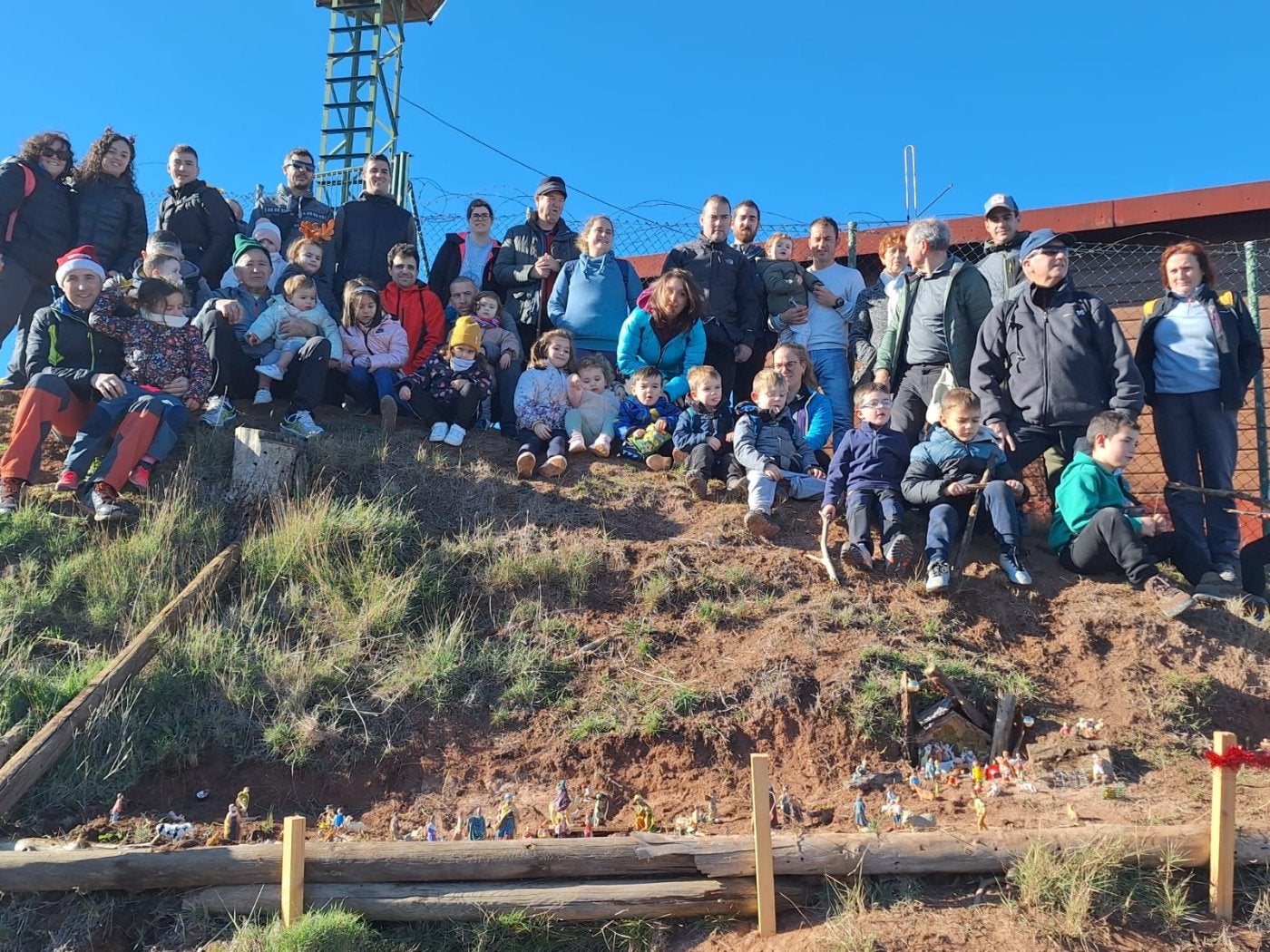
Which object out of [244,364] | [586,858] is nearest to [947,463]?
[586,858]

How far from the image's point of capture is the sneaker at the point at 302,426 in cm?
729

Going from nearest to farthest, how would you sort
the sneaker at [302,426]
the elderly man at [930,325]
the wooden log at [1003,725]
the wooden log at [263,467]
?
the wooden log at [1003,725] → the wooden log at [263,467] → the elderly man at [930,325] → the sneaker at [302,426]

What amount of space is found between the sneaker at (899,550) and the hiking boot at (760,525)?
76 centimetres

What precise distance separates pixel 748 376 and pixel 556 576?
2.89 meters

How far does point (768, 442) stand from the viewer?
7.02 metres

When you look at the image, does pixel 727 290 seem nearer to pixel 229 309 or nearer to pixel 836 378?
pixel 836 378

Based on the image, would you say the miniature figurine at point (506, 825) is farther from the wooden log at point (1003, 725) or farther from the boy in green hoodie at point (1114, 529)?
the boy in green hoodie at point (1114, 529)

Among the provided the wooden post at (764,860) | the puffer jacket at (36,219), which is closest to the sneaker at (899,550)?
the wooden post at (764,860)

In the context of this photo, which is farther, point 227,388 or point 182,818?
point 227,388

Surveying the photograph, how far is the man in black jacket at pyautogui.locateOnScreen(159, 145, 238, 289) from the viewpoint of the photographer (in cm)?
841

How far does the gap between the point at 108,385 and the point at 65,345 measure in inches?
22.8

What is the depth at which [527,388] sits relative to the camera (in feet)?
24.7

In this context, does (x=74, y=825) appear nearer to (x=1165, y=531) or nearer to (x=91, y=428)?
(x=91, y=428)

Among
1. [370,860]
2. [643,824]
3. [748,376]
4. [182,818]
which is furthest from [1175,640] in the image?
[182,818]
